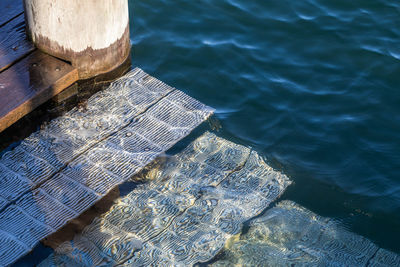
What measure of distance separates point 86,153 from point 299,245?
6.87 feet

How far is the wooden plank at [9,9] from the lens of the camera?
5.98 meters

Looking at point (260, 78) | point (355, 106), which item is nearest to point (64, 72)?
point (260, 78)

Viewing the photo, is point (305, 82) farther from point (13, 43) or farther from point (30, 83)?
point (13, 43)

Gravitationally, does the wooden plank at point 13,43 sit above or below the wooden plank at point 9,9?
below

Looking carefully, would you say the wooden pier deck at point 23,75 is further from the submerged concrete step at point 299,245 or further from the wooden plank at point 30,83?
the submerged concrete step at point 299,245

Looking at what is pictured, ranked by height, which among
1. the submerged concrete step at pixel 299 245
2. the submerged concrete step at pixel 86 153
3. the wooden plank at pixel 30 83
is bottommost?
the submerged concrete step at pixel 299 245

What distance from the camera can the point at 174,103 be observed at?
572 centimetres

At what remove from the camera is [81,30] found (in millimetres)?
5273

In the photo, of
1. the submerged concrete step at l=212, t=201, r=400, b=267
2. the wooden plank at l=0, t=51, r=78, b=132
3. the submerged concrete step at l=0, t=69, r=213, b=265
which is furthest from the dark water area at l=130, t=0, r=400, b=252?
the wooden plank at l=0, t=51, r=78, b=132

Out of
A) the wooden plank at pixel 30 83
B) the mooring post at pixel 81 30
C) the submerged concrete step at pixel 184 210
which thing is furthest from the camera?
the mooring post at pixel 81 30

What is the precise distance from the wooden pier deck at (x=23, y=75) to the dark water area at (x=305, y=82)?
129 centimetres

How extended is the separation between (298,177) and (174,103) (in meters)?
1.50

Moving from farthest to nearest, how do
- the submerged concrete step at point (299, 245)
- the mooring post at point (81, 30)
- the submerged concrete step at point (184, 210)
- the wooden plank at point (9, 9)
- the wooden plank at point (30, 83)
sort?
the wooden plank at point (9, 9), the mooring post at point (81, 30), the wooden plank at point (30, 83), the submerged concrete step at point (299, 245), the submerged concrete step at point (184, 210)

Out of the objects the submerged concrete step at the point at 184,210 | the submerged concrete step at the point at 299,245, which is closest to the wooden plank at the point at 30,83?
the submerged concrete step at the point at 184,210
